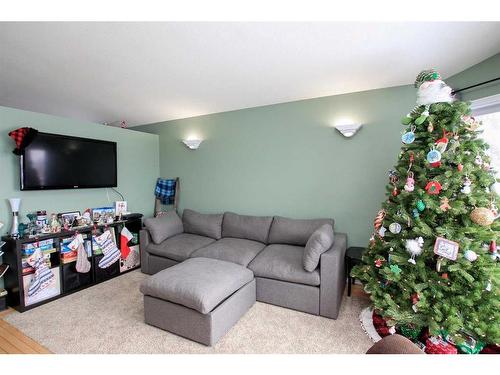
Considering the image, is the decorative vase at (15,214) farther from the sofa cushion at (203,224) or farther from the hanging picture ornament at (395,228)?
the hanging picture ornament at (395,228)

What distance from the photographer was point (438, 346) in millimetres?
1648

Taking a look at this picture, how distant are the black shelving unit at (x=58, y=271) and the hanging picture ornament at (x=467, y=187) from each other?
3.79 metres

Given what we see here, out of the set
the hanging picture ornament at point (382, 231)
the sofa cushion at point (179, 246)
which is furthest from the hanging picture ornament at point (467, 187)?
the sofa cushion at point (179, 246)

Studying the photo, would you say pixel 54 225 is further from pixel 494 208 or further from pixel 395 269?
pixel 494 208

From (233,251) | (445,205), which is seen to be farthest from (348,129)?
(233,251)

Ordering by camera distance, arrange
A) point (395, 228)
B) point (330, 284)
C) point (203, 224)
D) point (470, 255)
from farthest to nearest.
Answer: point (203, 224), point (330, 284), point (395, 228), point (470, 255)

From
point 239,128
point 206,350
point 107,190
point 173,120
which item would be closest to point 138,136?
point 173,120

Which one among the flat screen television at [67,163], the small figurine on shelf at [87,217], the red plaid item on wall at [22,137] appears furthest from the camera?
the small figurine on shelf at [87,217]

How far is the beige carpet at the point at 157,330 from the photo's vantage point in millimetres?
1834

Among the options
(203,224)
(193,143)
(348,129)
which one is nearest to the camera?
(348,129)

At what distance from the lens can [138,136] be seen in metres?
4.00

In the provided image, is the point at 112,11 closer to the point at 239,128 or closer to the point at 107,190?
the point at 239,128

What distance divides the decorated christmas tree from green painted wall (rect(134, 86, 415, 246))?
3.01 feet

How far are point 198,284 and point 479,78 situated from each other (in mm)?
3141
